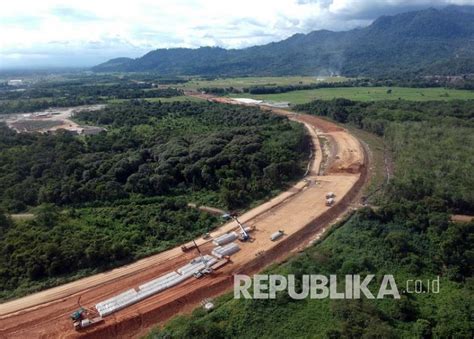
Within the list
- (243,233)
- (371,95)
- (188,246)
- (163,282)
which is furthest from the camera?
(371,95)

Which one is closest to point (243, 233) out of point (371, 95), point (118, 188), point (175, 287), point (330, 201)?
point (175, 287)

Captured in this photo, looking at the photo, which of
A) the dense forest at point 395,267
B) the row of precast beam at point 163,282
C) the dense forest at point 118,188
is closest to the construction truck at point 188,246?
the dense forest at point 118,188

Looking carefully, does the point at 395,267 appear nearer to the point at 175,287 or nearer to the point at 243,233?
the point at 243,233

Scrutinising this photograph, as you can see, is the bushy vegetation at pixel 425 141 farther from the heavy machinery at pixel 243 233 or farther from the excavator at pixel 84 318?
the excavator at pixel 84 318

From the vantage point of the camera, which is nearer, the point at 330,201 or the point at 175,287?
the point at 175,287

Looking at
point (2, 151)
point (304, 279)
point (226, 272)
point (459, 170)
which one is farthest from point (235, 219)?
point (2, 151)

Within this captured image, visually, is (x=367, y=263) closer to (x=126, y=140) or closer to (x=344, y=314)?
(x=344, y=314)
